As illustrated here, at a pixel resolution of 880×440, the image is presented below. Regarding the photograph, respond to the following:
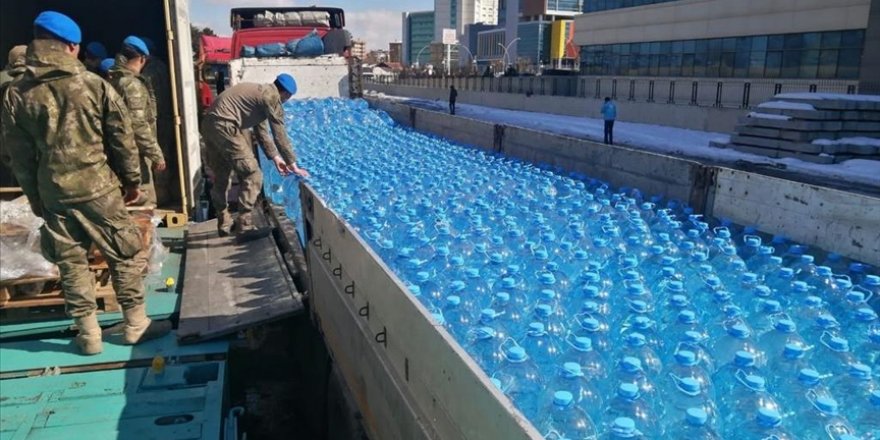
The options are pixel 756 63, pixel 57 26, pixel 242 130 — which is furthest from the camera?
pixel 756 63

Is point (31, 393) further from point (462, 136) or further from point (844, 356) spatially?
point (462, 136)

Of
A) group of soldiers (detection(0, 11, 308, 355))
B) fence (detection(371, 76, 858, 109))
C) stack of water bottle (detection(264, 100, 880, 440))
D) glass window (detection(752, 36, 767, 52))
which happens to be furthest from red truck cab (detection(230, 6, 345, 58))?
glass window (detection(752, 36, 767, 52))

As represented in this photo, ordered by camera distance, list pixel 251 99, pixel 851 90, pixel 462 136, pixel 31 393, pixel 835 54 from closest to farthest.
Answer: pixel 31 393 < pixel 251 99 < pixel 462 136 < pixel 851 90 < pixel 835 54

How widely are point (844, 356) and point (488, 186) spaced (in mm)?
3962

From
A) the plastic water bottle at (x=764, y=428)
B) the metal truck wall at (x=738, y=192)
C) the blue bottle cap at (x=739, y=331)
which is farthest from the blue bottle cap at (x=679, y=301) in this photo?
the metal truck wall at (x=738, y=192)

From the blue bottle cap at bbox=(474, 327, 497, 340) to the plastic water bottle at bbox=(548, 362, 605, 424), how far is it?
0.34 meters

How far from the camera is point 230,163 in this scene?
250 inches

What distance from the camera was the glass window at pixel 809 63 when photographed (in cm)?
2391

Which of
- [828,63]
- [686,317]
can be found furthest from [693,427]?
[828,63]

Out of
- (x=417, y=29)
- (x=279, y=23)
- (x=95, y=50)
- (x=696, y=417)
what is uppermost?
(x=417, y=29)

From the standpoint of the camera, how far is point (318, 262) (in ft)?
15.5

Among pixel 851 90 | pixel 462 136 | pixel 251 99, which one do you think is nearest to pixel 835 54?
pixel 851 90

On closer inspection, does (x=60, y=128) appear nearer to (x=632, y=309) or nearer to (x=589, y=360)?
(x=589, y=360)

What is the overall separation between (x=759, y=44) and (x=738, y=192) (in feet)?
78.7
